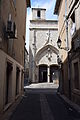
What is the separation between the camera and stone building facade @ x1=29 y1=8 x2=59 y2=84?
3091cm

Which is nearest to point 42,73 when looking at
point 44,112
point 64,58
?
point 64,58

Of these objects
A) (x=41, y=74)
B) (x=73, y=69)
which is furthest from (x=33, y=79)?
(x=73, y=69)

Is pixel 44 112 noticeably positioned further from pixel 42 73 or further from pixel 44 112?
pixel 42 73

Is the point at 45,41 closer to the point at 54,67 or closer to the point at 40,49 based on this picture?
the point at 40,49

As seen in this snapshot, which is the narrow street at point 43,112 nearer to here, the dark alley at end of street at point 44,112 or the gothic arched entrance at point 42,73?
the dark alley at end of street at point 44,112

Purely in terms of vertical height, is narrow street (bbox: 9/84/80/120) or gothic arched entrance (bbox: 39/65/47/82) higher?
gothic arched entrance (bbox: 39/65/47/82)

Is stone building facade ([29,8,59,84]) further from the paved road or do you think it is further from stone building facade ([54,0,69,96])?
the paved road

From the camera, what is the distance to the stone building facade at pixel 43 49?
101ft

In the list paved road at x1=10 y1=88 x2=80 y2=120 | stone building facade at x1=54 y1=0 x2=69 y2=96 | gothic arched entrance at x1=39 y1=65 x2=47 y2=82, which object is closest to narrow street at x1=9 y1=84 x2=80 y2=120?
paved road at x1=10 y1=88 x2=80 y2=120

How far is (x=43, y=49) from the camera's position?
31625 mm

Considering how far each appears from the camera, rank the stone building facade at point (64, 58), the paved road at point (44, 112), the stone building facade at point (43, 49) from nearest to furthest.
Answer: the paved road at point (44, 112)
the stone building facade at point (64, 58)
the stone building facade at point (43, 49)

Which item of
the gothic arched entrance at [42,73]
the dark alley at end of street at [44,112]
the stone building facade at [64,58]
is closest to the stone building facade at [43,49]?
the gothic arched entrance at [42,73]

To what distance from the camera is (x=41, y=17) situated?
35.4 m

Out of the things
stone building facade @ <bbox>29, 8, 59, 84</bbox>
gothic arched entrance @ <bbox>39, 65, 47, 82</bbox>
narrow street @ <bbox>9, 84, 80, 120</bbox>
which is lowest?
narrow street @ <bbox>9, 84, 80, 120</bbox>
